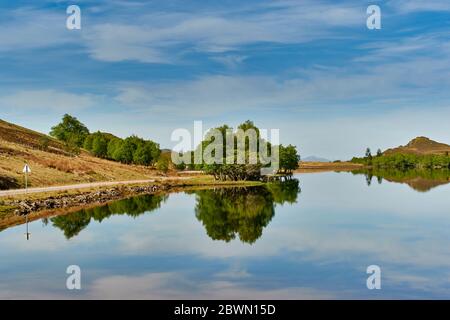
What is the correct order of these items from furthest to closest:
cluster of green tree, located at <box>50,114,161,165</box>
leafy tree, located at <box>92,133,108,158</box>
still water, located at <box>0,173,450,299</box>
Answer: leafy tree, located at <box>92,133,108,158</box>
cluster of green tree, located at <box>50,114,161,165</box>
still water, located at <box>0,173,450,299</box>

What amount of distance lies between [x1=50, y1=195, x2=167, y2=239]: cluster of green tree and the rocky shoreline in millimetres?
3599

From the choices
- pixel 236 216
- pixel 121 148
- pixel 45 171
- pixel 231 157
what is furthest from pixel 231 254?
pixel 121 148

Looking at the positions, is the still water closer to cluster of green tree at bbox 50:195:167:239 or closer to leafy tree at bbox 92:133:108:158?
cluster of green tree at bbox 50:195:167:239

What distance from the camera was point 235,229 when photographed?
46656 mm

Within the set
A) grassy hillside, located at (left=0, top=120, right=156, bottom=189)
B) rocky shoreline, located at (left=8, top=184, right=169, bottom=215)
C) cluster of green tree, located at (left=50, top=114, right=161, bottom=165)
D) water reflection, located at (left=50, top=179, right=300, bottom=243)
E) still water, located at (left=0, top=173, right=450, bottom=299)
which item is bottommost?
still water, located at (left=0, top=173, right=450, bottom=299)

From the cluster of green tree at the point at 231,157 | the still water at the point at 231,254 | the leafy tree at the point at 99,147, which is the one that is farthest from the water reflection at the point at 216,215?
the leafy tree at the point at 99,147

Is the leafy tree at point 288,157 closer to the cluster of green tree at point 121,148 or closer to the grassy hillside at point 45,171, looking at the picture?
the cluster of green tree at point 121,148

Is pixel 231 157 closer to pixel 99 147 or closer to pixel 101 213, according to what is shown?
pixel 101 213

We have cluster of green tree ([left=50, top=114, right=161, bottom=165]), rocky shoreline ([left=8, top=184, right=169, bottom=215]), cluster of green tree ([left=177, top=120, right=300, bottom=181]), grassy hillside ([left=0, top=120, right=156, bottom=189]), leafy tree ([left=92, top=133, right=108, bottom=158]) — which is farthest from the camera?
leafy tree ([left=92, top=133, right=108, bottom=158])

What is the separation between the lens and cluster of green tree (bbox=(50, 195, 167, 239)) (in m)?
46.8

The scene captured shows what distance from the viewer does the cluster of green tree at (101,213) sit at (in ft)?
154

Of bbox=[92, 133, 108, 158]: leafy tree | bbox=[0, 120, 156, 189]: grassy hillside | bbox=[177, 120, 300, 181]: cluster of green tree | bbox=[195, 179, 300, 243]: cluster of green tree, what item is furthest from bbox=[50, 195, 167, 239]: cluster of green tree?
bbox=[92, 133, 108, 158]: leafy tree

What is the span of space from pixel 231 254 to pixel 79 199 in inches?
1644
